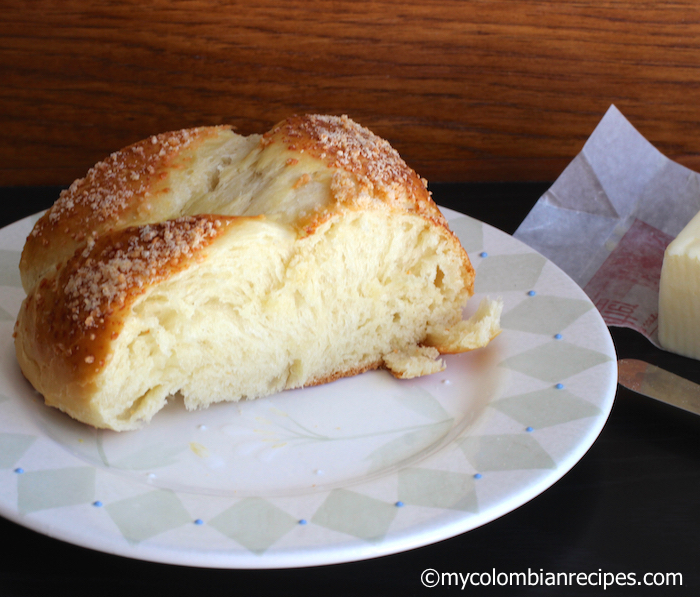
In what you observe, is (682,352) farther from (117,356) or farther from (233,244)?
(117,356)

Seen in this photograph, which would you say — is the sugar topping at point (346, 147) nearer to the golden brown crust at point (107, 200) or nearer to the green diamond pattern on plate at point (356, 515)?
Answer: the golden brown crust at point (107, 200)

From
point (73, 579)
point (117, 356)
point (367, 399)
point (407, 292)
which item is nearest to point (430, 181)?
point (407, 292)

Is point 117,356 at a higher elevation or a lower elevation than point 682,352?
higher

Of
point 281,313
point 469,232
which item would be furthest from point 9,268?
point 469,232

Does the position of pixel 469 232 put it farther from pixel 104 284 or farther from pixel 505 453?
pixel 104 284

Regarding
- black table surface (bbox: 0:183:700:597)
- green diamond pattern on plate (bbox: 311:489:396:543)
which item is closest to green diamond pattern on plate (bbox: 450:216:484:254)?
black table surface (bbox: 0:183:700:597)

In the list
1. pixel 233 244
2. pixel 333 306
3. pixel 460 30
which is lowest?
pixel 333 306

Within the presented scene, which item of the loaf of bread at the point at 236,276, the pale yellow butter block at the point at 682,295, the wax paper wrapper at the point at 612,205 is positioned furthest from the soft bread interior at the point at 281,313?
the wax paper wrapper at the point at 612,205
